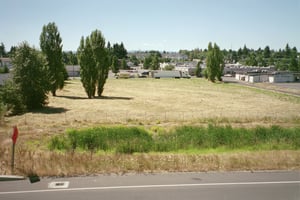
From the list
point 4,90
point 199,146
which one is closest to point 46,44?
point 4,90

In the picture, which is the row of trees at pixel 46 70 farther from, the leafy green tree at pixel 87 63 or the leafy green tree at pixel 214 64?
the leafy green tree at pixel 214 64

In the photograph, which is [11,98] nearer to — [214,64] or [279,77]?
[214,64]

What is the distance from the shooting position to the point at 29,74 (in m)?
35.8

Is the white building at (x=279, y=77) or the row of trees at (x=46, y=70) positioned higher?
the row of trees at (x=46, y=70)

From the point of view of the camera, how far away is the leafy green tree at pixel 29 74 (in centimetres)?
3569

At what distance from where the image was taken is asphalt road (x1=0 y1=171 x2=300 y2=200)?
28.1ft

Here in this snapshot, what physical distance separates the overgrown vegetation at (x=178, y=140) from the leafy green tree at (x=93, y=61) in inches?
1133

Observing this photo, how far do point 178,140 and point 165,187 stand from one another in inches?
346

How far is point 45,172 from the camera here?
405 inches

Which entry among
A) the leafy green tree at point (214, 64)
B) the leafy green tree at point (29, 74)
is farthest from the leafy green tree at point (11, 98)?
the leafy green tree at point (214, 64)

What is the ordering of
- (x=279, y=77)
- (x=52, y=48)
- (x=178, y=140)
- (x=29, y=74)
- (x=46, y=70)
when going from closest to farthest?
(x=178, y=140) < (x=29, y=74) < (x=46, y=70) < (x=52, y=48) < (x=279, y=77)

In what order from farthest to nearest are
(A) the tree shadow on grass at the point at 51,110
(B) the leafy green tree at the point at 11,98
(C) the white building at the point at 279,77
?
(C) the white building at the point at 279,77 → (A) the tree shadow on grass at the point at 51,110 → (B) the leafy green tree at the point at 11,98

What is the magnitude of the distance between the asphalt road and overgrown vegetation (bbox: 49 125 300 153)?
5.94 meters

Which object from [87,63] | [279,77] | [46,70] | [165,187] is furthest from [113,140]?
[279,77]
